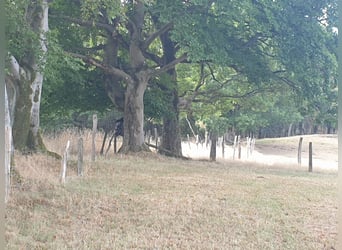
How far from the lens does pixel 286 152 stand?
8102 mm

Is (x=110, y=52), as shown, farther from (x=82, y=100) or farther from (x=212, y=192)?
(x=212, y=192)

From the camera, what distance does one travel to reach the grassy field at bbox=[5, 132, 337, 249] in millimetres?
1964

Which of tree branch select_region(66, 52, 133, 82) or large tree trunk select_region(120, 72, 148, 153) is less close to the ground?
tree branch select_region(66, 52, 133, 82)

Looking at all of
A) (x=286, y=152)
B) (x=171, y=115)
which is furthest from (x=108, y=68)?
(x=286, y=152)

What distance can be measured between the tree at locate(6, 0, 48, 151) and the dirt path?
9.33 feet

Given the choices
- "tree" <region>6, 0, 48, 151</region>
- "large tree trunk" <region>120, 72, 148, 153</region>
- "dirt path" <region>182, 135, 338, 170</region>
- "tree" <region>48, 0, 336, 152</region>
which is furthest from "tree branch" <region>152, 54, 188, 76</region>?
"tree" <region>6, 0, 48, 151</region>

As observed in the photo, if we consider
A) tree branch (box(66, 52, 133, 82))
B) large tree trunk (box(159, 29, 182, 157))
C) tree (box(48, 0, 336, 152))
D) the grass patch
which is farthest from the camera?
large tree trunk (box(159, 29, 182, 157))

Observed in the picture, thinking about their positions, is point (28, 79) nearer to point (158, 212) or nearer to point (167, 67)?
point (158, 212)

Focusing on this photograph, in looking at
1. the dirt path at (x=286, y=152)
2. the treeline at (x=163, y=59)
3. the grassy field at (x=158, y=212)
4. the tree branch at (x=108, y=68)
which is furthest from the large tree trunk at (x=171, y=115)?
the grassy field at (x=158, y=212)

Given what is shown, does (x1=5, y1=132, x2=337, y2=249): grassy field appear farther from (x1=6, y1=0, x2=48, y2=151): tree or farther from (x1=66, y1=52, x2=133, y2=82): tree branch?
(x1=66, y1=52, x2=133, y2=82): tree branch

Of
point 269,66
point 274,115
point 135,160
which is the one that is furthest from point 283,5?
point 274,115

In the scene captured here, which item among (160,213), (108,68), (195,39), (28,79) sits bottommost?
(160,213)

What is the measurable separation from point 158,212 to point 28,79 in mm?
1817

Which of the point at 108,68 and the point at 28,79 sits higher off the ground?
the point at 108,68
